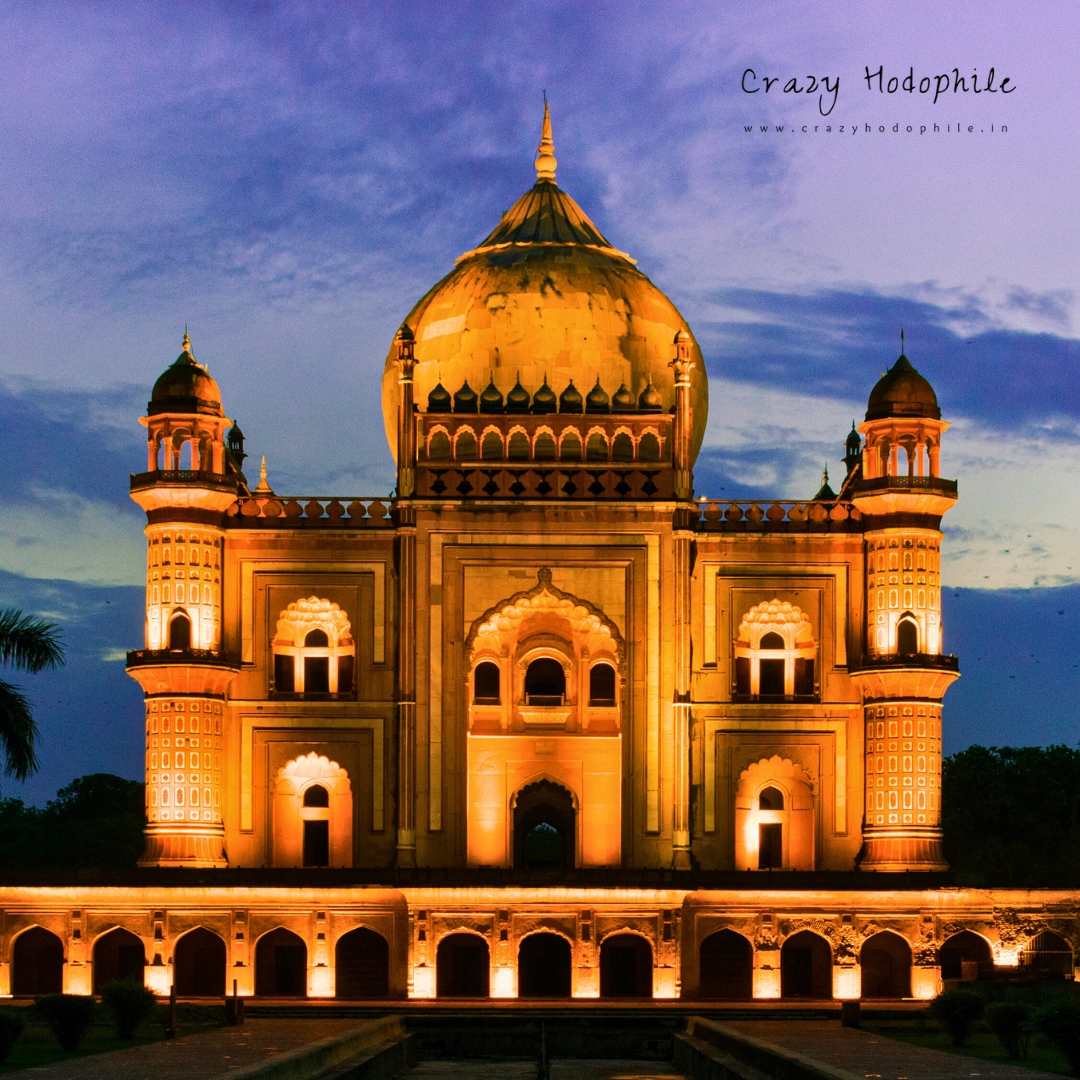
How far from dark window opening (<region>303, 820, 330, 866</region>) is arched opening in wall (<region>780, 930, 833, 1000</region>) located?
855 cm

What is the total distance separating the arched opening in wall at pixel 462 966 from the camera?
134ft

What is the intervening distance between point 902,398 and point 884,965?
412 inches

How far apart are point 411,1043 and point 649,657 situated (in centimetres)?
1073

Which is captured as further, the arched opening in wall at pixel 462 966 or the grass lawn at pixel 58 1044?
the arched opening in wall at pixel 462 966

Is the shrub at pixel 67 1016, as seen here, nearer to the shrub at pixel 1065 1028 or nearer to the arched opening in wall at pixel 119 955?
the arched opening in wall at pixel 119 955

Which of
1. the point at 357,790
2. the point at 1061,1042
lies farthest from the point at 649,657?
the point at 1061,1042

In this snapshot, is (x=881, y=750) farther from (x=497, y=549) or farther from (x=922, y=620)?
(x=497, y=549)

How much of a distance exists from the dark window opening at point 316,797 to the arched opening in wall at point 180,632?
3517mm

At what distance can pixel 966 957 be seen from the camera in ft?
137

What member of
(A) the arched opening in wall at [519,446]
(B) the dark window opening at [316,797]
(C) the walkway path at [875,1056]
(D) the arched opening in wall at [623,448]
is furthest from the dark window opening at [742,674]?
(C) the walkway path at [875,1056]

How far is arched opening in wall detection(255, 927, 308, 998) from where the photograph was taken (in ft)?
135

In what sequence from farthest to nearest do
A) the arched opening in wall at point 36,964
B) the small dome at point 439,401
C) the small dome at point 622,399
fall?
1. the small dome at point 622,399
2. the small dome at point 439,401
3. the arched opening in wall at point 36,964

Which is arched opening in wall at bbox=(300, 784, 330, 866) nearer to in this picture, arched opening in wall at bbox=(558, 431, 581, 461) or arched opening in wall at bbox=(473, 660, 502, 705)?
arched opening in wall at bbox=(473, 660, 502, 705)

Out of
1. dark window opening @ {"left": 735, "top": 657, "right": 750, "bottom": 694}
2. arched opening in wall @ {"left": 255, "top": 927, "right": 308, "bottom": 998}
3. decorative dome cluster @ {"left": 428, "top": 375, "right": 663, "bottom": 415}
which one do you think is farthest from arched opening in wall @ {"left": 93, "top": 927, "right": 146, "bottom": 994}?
dark window opening @ {"left": 735, "top": 657, "right": 750, "bottom": 694}
